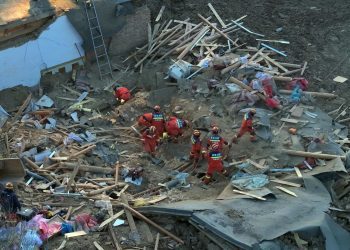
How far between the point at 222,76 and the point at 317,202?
658 cm

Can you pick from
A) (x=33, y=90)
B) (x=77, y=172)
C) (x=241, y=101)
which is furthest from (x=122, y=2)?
(x=77, y=172)

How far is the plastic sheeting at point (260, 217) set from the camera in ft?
41.0

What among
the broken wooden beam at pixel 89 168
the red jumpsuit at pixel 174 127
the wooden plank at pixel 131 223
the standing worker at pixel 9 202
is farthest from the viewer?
the red jumpsuit at pixel 174 127

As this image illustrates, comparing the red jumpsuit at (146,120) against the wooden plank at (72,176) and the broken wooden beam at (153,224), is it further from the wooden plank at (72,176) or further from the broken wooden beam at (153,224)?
the broken wooden beam at (153,224)

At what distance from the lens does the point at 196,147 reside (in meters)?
16.0

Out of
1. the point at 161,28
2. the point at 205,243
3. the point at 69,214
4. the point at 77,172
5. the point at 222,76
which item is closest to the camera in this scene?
the point at 205,243

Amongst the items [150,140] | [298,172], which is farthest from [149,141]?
[298,172]

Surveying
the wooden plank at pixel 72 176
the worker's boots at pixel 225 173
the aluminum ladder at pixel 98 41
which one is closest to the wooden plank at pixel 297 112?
the worker's boots at pixel 225 173

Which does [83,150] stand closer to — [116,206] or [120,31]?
[116,206]

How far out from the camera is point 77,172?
15.6 metres

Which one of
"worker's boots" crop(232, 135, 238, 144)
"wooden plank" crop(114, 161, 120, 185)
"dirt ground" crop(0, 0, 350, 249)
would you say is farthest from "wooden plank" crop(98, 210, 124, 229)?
"worker's boots" crop(232, 135, 238, 144)

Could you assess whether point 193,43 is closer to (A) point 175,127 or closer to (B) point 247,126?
(A) point 175,127

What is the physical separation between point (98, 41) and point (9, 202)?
A: 29.2 feet

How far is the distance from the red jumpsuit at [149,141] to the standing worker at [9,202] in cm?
466
